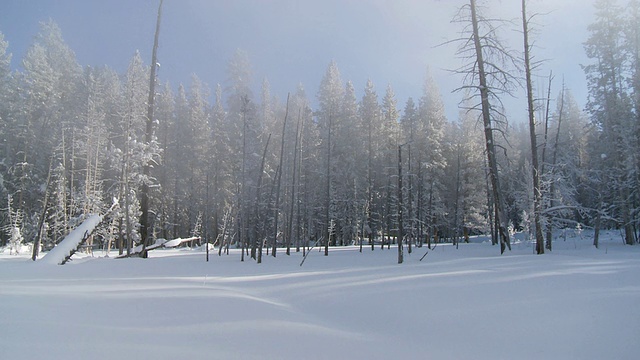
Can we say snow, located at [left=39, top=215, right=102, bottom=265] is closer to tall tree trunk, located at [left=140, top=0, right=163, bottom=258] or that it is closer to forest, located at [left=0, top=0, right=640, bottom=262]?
tall tree trunk, located at [left=140, top=0, right=163, bottom=258]

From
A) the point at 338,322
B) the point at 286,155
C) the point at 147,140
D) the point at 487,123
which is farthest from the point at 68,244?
the point at 286,155

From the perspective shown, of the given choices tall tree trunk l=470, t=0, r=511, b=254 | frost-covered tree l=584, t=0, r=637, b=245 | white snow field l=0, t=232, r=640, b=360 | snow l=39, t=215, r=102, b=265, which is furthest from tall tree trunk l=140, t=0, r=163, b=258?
frost-covered tree l=584, t=0, r=637, b=245

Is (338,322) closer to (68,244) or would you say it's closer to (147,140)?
(68,244)

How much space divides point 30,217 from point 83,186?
282 inches

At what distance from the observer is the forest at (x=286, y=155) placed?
87.5 ft

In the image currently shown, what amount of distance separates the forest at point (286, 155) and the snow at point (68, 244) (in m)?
12.7

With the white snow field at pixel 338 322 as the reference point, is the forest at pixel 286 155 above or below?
above

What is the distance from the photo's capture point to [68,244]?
32.6 feet

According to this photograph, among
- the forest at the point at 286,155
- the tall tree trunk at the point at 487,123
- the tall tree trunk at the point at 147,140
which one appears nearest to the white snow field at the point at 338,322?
the tall tree trunk at the point at 147,140

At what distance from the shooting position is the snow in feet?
30.4

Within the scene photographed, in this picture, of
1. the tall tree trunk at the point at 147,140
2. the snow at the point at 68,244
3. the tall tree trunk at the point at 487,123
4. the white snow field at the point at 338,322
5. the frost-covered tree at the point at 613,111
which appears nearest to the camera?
the white snow field at the point at 338,322

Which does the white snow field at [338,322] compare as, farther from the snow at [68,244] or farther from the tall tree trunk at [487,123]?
the tall tree trunk at [487,123]

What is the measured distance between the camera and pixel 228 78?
3519cm

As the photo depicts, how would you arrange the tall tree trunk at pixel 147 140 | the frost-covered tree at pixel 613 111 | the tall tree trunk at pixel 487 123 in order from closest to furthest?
the tall tree trunk at pixel 147 140, the tall tree trunk at pixel 487 123, the frost-covered tree at pixel 613 111
